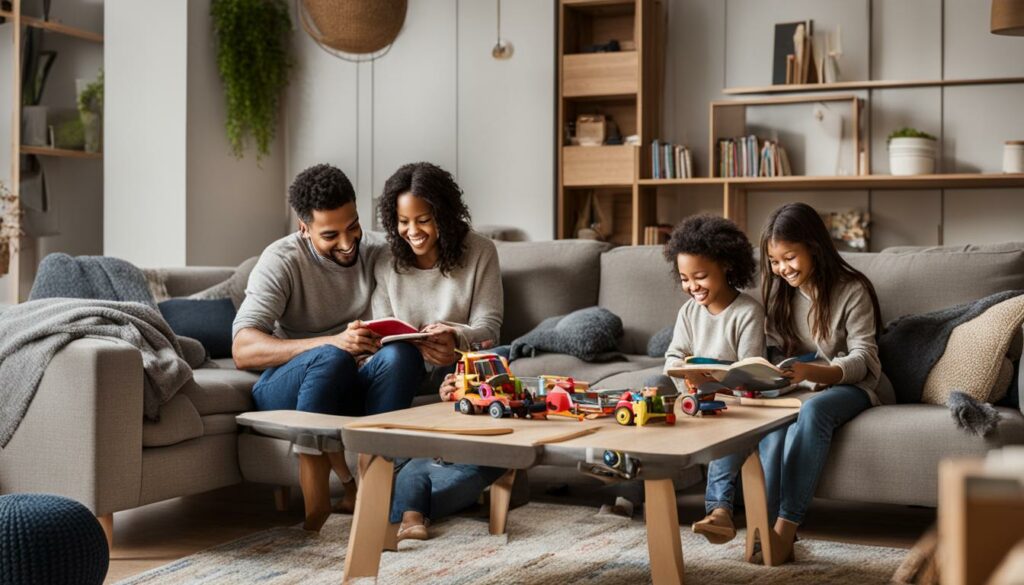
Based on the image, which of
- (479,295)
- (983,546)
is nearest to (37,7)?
(479,295)

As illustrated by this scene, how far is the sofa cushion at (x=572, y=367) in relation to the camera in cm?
342

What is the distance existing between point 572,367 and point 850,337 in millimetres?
889

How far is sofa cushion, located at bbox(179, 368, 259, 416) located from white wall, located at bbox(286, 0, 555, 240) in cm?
276

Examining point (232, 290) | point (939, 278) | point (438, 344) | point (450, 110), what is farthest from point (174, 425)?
point (450, 110)

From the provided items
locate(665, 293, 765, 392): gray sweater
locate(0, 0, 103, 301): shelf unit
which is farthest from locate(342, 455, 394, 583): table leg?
locate(0, 0, 103, 301): shelf unit

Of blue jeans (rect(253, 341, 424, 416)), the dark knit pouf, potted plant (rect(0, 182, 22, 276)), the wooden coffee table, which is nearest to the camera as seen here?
the dark knit pouf

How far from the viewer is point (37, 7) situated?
5.81 m

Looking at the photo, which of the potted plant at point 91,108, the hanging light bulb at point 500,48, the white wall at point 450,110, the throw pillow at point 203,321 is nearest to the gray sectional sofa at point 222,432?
the throw pillow at point 203,321

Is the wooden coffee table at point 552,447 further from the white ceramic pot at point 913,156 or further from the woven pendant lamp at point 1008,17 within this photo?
the white ceramic pot at point 913,156

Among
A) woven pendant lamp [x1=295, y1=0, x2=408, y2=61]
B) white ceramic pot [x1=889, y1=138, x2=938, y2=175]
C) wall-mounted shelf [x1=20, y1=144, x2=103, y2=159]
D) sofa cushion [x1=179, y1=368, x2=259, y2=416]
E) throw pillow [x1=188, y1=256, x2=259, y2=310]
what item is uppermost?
woven pendant lamp [x1=295, y1=0, x2=408, y2=61]

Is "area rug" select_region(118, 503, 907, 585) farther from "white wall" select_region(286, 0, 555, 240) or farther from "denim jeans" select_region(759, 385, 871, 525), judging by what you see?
"white wall" select_region(286, 0, 555, 240)

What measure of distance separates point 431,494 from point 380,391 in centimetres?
30

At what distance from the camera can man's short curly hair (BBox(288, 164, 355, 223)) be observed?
3.07m

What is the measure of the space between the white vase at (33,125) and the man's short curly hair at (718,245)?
12.7ft
